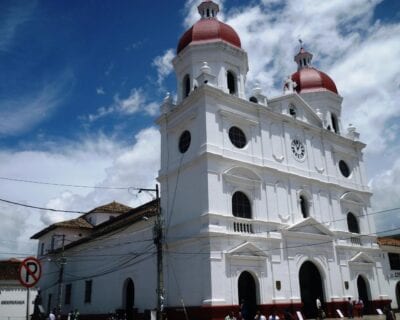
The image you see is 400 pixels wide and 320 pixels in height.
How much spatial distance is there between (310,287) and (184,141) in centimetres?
1131

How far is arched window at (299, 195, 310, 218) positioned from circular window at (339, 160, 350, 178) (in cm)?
533

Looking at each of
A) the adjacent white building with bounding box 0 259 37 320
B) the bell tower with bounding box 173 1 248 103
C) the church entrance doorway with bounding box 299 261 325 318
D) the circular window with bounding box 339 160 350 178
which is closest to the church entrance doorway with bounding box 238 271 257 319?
the church entrance doorway with bounding box 299 261 325 318

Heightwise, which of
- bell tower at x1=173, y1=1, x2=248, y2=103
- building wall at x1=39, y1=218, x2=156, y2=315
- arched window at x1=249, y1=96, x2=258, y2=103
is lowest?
building wall at x1=39, y1=218, x2=156, y2=315

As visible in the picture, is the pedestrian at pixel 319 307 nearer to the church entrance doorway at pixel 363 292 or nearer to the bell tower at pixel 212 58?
the church entrance doorway at pixel 363 292

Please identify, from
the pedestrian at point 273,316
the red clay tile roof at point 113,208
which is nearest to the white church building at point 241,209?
the pedestrian at point 273,316

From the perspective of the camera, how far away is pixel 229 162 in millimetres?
21500

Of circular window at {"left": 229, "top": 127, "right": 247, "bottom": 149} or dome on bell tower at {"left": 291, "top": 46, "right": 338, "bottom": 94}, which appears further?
dome on bell tower at {"left": 291, "top": 46, "right": 338, "bottom": 94}

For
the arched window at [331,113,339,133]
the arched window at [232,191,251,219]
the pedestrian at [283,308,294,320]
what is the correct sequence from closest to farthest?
the pedestrian at [283,308,294,320]
the arched window at [232,191,251,219]
the arched window at [331,113,339,133]

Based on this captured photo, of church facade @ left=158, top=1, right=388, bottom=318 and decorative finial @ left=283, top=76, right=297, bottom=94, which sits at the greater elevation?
decorative finial @ left=283, top=76, right=297, bottom=94

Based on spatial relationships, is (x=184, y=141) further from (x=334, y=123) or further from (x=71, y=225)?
(x=71, y=225)

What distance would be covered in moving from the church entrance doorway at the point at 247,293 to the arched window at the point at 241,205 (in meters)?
3.01

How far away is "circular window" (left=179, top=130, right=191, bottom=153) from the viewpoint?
22.9 metres

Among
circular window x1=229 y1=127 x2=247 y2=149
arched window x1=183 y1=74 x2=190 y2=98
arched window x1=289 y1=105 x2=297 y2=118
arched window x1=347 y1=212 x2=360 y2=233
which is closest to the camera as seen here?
circular window x1=229 y1=127 x2=247 y2=149

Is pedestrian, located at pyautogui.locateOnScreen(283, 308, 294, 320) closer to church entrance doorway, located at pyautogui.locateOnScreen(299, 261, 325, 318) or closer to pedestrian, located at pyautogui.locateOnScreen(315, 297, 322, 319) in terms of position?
pedestrian, located at pyautogui.locateOnScreen(315, 297, 322, 319)
